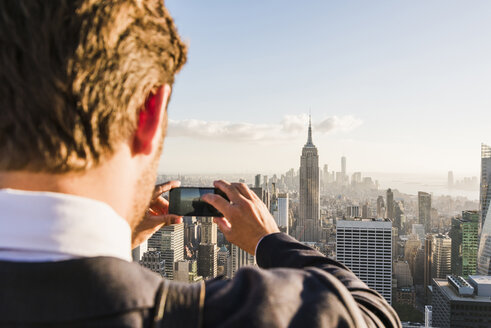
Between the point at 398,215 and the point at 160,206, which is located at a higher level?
the point at 160,206

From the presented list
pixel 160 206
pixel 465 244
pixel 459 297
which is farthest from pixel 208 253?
pixel 465 244

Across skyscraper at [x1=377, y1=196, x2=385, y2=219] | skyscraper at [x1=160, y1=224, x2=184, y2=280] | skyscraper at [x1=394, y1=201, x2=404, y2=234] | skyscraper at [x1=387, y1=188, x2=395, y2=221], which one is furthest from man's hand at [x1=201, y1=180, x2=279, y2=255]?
skyscraper at [x1=387, y1=188, x2=395, y2=221]

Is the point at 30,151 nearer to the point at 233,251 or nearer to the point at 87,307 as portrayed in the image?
the point at 87,307

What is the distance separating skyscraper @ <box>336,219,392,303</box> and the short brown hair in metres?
12.2

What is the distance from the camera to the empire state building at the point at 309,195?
1842 cm

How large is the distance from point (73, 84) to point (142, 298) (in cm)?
Result: 15

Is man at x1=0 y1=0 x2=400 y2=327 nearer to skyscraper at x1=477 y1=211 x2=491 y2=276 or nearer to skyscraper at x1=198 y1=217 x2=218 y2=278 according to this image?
skyscraper at x1=198 y1=217 x2=218 y2=278

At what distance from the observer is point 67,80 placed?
0.87 feet

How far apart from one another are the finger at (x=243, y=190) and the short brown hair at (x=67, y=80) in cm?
23

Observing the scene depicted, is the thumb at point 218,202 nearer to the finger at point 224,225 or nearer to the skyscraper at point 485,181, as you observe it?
the finger at point 224,225

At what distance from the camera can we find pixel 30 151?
0.86 feet

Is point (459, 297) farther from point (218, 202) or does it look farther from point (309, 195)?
point (309, 195)

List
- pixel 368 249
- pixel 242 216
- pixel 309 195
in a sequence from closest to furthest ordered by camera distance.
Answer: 1. pixel 242 216
2. pixel 368 249
3. pixel 309 195

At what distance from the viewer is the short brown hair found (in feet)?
0.86
